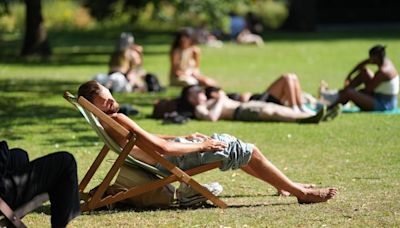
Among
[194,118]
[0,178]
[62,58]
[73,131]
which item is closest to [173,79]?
[194,118]

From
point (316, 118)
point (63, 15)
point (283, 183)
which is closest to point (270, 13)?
point (63, 15)

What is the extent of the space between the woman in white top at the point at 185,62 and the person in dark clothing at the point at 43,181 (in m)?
10.5

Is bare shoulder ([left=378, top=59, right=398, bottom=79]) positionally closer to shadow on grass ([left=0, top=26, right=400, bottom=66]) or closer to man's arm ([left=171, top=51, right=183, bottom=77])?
man's arm ([left=171, top=51, right=183, bottom=77])

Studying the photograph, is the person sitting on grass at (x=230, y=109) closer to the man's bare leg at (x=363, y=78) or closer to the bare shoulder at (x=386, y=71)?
the bare shoulder at (x=386, y=71)

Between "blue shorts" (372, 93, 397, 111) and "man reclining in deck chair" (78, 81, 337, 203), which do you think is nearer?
"man reclining in deck chair" (78, 81, 337, 203)

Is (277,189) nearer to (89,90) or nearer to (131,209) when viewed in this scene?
(131,209)

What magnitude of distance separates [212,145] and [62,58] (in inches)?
737

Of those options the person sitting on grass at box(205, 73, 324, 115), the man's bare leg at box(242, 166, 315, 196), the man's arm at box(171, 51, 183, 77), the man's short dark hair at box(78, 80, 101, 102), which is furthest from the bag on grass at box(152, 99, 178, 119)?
the man's short dark hair at box(78, 80, 101, 102)

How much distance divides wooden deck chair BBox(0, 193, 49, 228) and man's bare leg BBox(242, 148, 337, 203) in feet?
6.93

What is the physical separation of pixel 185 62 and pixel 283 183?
31.9 feet

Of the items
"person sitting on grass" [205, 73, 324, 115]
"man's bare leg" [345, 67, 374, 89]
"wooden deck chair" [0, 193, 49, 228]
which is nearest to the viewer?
"wooden deck chair" [0, 193, 49, 228]

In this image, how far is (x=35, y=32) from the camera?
23.9 m

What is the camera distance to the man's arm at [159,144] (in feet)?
23.4

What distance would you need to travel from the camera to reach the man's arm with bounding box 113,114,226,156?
7.13 meters
